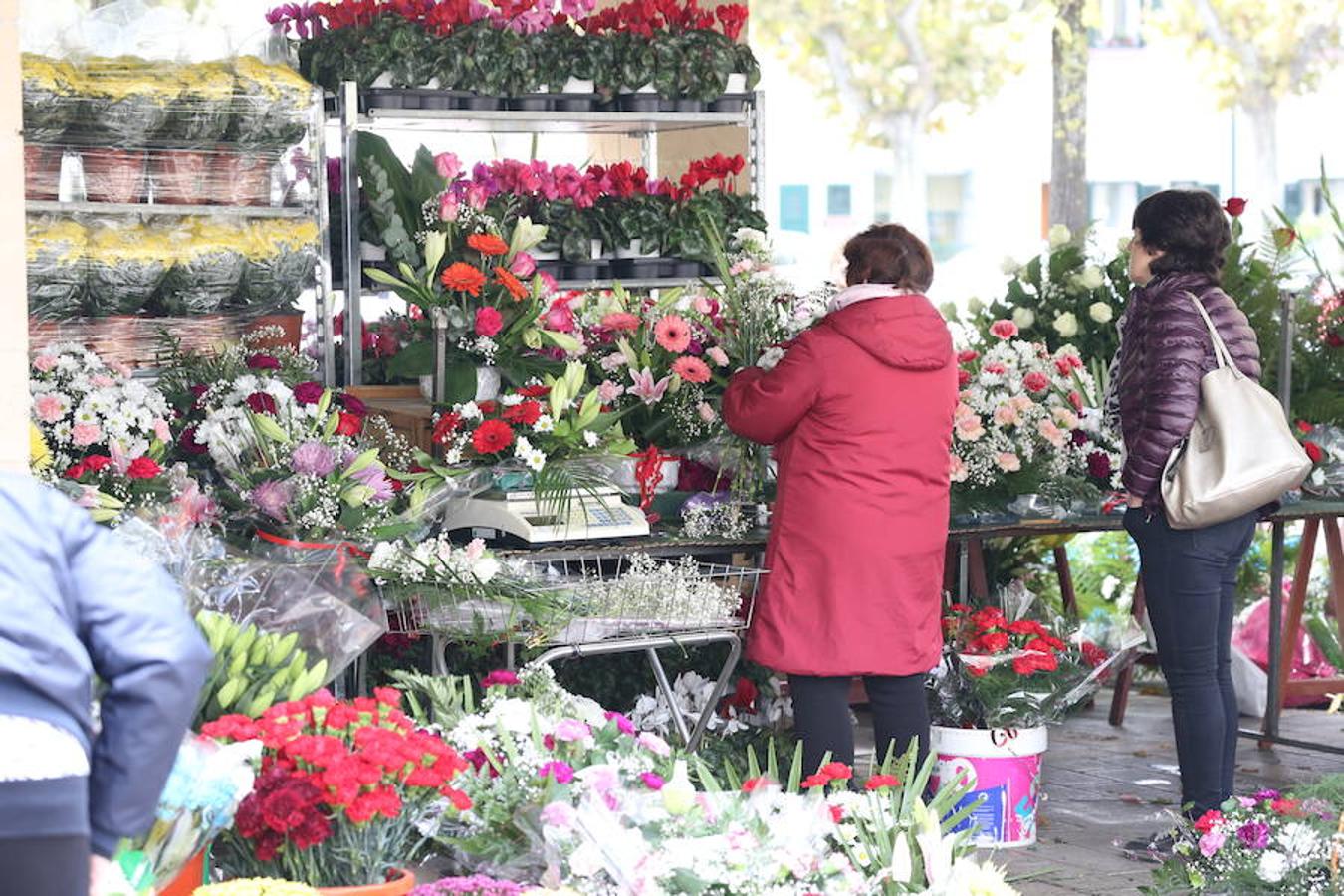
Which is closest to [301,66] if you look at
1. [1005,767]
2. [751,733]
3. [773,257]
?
[773,257]

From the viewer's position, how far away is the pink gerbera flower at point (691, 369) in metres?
5.57

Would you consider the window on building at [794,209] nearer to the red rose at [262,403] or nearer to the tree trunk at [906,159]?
the tree trunk at [906,159]

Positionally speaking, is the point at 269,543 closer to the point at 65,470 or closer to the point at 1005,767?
the point at 65,470

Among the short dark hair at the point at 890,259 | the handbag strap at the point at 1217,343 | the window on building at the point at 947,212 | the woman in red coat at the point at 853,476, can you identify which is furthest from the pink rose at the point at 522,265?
the window on building at the point at 947,212

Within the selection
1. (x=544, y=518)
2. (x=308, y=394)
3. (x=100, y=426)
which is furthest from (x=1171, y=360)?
(x=100, y=426)

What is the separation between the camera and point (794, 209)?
82.7 feet

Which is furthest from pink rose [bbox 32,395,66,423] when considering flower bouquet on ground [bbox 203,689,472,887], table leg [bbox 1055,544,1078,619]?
table leg [bbox 1055,544,1078,619]

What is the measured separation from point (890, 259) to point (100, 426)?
200cm

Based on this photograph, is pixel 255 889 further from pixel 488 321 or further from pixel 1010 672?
pixel 1010 672

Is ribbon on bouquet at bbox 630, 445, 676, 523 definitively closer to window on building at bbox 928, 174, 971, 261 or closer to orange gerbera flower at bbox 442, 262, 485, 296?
orange gerbera flower at bbox 442, 262, 485, 296

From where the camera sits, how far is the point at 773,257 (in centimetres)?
597

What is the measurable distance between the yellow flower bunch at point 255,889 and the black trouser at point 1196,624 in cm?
283

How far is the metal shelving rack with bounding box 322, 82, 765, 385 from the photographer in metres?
5.76

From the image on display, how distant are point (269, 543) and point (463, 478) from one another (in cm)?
57
